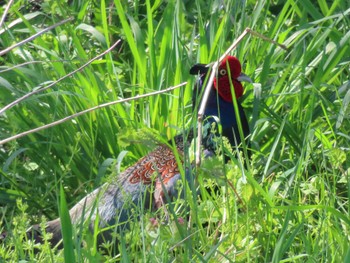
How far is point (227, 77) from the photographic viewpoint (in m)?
4.17

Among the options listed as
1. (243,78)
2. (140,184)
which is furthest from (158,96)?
(140,184)

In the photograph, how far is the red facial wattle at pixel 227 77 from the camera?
390cm

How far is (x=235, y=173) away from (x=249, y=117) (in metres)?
1.36

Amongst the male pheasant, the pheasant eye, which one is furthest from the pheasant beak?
the pheasant eye

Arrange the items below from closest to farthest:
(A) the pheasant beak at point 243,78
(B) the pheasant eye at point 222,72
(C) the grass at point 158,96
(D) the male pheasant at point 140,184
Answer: (D) the male pheasant at point 140,184 < (C) the grass at point 158,96 < (A) the pheasant beak at point 243,78 < (B) the pheasant eye at point 222,72

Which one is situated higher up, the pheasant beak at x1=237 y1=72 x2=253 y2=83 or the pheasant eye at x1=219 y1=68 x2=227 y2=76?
the pheasant beak at x1=237 y1=72 x2=253 y2=83

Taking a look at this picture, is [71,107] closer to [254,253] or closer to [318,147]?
[318,147]

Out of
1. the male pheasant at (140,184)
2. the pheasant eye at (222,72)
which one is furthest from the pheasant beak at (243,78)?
the pheasant eye at (222,72)

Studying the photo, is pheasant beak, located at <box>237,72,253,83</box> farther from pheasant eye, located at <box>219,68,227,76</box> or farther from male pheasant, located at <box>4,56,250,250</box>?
pheasant eye, located at <box>219,68,227,76</box>

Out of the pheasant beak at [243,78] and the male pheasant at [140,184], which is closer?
the male pheasant at [140,184]

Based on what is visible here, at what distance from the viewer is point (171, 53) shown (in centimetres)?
411

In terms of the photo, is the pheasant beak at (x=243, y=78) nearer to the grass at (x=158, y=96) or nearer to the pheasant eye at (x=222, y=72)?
the grass at (x=158, y=96)

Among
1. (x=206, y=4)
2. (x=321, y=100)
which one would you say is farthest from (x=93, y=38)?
(x=321, y=100)

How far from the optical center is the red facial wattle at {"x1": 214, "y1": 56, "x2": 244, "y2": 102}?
3.90 metres
